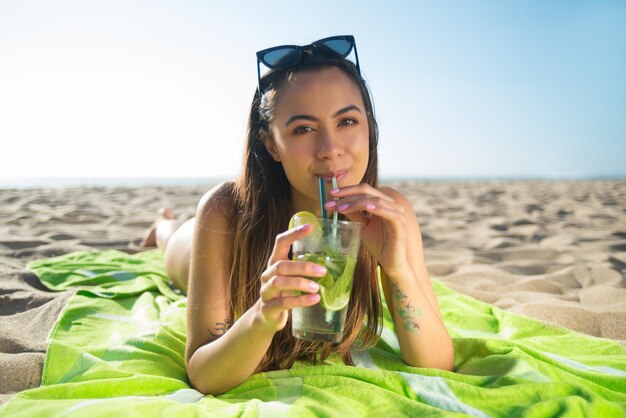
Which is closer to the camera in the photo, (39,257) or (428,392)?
(428,392)

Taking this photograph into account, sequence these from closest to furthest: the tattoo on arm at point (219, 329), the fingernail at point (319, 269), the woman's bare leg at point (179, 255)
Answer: the fingernail at point (319, 269)
the tattoo on arm at point (219, 329)
the woman's bare leg at point (179, 255)

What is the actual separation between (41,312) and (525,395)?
7.88 feet

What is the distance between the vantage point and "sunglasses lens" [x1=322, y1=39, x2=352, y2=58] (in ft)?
6.75

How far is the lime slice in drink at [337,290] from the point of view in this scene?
144cm

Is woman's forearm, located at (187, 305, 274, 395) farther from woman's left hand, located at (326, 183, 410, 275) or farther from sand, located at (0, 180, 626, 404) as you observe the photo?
sand, located at (0, 180, 626, 404)

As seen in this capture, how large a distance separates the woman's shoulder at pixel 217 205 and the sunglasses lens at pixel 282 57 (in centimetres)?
56

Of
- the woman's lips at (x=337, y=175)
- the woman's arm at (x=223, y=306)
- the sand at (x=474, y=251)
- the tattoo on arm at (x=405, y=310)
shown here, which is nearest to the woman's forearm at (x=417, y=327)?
the tattoo on arm at (x=405, y=310)

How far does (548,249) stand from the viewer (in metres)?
4.61

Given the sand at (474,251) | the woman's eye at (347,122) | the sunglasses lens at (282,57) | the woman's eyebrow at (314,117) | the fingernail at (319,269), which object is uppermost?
the sunglasses lens at (282,57)

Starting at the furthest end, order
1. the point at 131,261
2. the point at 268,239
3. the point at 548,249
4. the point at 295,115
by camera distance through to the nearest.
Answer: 1. the point at 548,249
2. the point at 131,261
3. the point at 268,239
4. the point at 295,115

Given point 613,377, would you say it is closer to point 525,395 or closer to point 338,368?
point 525,395

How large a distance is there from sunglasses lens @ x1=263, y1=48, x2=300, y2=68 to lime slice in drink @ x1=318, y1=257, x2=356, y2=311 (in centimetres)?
92

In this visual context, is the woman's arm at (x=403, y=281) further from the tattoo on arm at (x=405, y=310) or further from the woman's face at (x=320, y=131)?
the woman's face at (x=320, y=131)

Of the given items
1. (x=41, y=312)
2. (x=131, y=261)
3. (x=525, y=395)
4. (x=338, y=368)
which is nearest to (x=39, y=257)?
(x=131, y=261)
